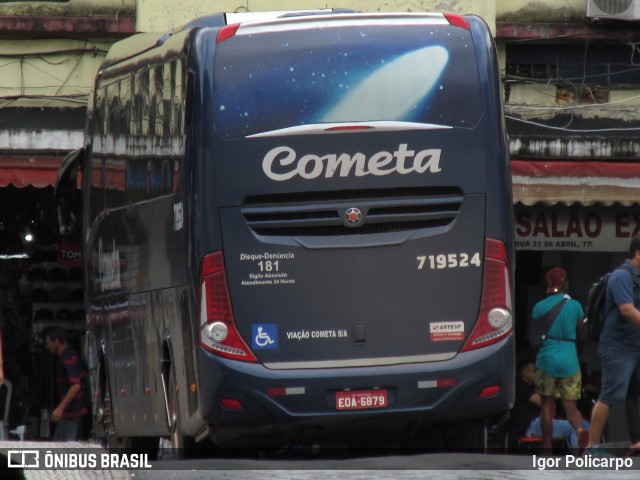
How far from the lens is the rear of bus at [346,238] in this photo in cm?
1009

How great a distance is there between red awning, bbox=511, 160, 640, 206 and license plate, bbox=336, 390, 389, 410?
740 centimetres

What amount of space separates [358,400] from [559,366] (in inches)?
185

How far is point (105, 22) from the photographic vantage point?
18.5m

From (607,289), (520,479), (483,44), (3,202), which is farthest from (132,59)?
(3,202)

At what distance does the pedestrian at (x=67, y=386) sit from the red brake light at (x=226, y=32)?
9.34 meters

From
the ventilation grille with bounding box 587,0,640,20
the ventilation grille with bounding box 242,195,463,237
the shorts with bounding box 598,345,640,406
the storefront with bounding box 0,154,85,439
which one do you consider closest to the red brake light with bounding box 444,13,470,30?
the ventilation grille with bounding box 242,195,463,237

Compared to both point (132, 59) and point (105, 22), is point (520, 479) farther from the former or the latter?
point (105, 22)

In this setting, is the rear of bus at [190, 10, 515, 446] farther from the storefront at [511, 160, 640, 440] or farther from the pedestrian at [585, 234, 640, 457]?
the storefront at [511, 160, 640, 440]

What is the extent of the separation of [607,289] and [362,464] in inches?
191

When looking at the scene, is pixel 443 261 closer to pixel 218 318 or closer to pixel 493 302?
pixel 493 302

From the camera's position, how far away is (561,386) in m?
14.5

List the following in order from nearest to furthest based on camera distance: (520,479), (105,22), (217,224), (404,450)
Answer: (520,479) → (217,224) → (404,450) → (105,22)

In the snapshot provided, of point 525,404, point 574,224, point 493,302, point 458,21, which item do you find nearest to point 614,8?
point 574,224

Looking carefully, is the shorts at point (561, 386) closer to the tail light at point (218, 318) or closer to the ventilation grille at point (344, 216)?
the ventilation grille at point (344, 216)
